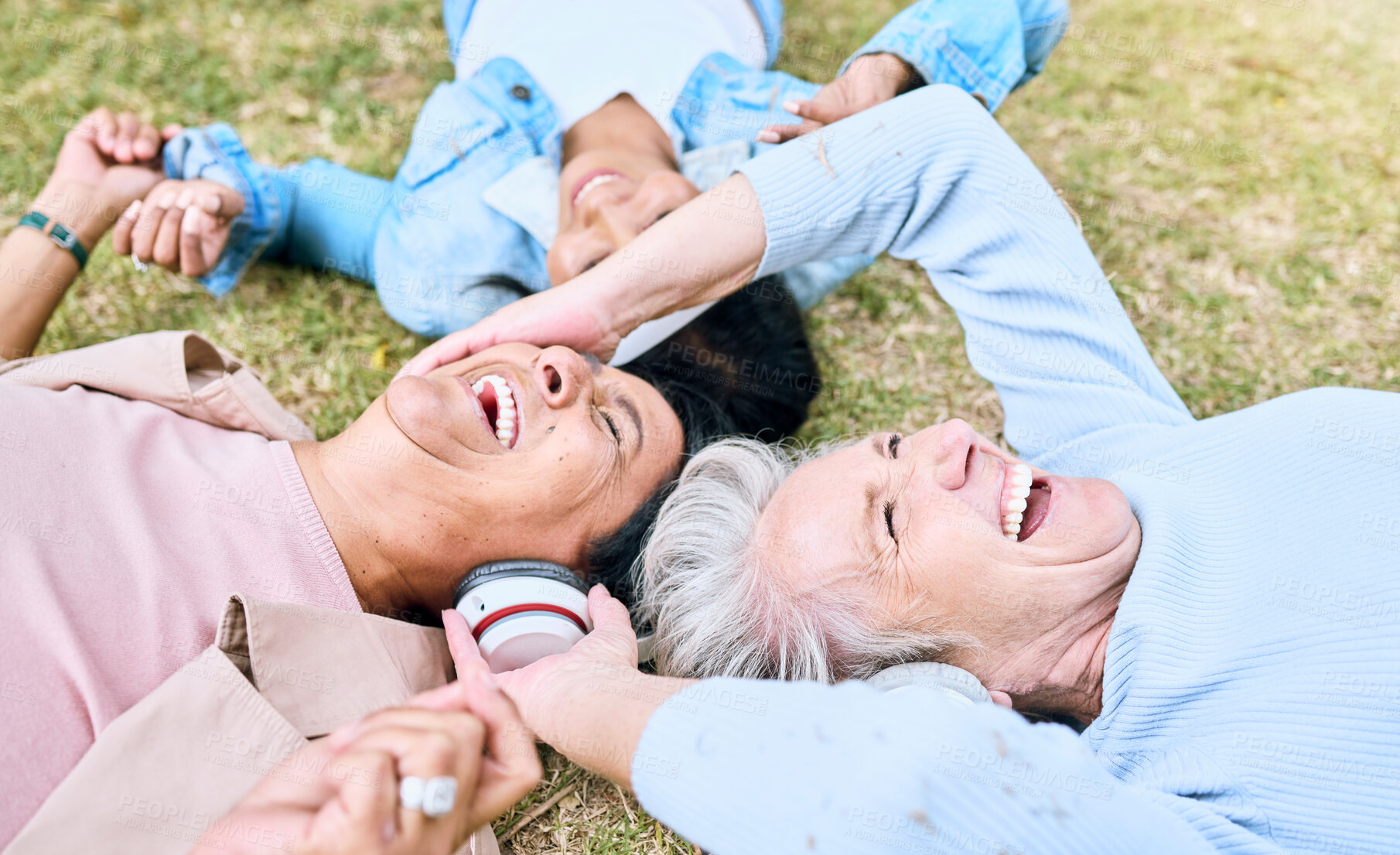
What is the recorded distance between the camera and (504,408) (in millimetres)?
2385

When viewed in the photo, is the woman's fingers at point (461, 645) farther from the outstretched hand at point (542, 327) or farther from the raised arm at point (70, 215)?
the raised arm at point (70, 215)

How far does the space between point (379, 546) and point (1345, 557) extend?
2.42m

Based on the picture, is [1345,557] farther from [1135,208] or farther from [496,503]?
[1135,208]

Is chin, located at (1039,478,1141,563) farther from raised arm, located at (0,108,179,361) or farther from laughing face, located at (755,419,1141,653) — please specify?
raised arm, located at (0,108,179,361)

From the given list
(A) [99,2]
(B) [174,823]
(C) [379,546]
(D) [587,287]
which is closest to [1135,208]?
(D) [587,287]

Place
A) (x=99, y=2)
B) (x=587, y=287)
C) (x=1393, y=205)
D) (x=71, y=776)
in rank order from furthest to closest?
(x=99, y=2) → (x=1393, y=205) → (x=587, y=287) → (x=71, y=776)

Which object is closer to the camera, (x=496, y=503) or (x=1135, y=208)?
(x=496, y=503)

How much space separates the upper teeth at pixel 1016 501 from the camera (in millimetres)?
2178

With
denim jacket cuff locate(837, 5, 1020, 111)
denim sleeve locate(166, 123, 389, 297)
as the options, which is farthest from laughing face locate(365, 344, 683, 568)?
denim jacket cuff locate(837, 5, 1020, 111)

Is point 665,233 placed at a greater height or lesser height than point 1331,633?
greater

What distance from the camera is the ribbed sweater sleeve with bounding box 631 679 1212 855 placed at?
1484 mm

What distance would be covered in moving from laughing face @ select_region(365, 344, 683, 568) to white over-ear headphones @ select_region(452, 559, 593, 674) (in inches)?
4.0

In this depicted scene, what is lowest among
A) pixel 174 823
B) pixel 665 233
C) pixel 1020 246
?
pixel 174 823

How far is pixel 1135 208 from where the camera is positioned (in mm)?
3920
